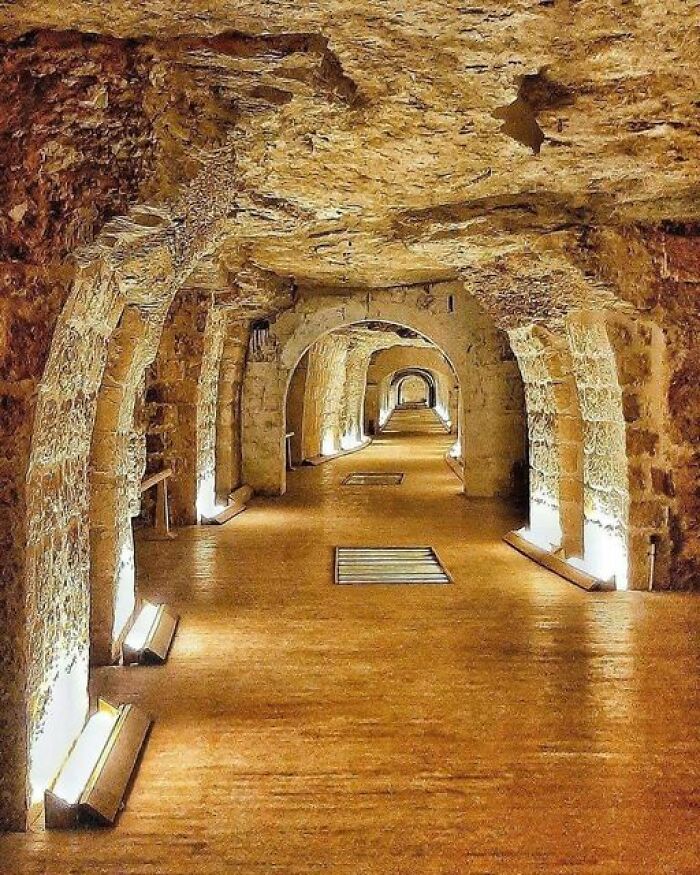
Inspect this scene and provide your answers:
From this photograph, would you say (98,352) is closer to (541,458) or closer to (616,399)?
(616,399)

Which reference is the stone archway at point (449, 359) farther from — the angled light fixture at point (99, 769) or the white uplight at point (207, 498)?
the angled light fixture at point (99, 769)

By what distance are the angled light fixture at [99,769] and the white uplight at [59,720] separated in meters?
0.04

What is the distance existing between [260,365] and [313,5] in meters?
8.35

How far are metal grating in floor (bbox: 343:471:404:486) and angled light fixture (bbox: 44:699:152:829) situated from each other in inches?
336

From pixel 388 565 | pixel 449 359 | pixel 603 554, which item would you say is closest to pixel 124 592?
pixel 388 565

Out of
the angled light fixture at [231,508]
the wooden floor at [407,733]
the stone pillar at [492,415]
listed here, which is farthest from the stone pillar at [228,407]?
the wooden floor at [407,733]

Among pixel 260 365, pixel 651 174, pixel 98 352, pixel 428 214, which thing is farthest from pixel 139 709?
pixel 260 365

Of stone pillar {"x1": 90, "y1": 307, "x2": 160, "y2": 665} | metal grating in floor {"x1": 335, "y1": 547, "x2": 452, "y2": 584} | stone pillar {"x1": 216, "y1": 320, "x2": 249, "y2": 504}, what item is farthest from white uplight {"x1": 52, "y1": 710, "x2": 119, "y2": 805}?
stone pillar {"x1": 216, "y1": 320, "x2": 249, "y2": 504}

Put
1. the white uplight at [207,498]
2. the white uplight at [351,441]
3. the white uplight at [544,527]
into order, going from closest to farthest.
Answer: the white uplight at [544,527] < the white uplight at [207,498] < the white uplight at [351,441]

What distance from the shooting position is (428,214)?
5.02m

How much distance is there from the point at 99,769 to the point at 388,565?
394 cm

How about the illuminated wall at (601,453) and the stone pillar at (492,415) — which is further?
the stone pillar at (492,415)

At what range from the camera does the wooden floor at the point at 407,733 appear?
8.39 ft

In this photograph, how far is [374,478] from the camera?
41.6 ft
